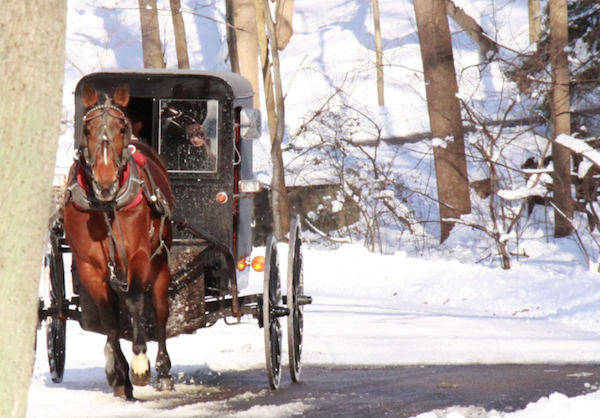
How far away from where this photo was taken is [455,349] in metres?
9.88

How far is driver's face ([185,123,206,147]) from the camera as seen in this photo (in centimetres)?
891

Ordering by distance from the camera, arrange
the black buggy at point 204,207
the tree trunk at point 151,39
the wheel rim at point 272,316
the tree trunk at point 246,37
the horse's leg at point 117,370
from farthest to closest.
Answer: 1. the tree trunk at point 151,39
2. the tree trunk at point 246,37
3. the black buggy at point 204,207
4. the wheel rim at point 272,316
5. the horse's leg at point 117,370

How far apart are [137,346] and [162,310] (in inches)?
23.9

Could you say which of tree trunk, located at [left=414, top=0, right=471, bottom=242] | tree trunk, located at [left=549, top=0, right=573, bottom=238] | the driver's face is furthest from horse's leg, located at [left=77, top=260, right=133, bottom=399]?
tree trunk, located at [left=414, top=0, right=471, bottom=242]

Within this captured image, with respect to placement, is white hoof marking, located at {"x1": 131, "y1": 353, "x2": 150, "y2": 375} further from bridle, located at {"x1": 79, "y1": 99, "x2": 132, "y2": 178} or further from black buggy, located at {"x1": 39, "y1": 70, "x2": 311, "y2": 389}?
bridle, located at {"x1": 79, "y1": 99, "x2": 132, "y2": 178}

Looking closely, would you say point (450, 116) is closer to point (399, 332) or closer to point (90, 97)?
point (399, 332)

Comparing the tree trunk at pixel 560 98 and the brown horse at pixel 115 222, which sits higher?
the tree trunk at pixel 560 98

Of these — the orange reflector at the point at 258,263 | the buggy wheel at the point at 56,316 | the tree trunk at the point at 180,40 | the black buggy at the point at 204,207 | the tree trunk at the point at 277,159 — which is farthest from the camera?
the tree trunk at the point at 180,40

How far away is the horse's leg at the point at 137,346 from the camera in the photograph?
7270 millimetres

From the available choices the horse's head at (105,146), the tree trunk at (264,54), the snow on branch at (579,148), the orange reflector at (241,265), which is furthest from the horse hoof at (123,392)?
the tree trunk at (264,54)

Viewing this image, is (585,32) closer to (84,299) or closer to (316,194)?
(316,194)

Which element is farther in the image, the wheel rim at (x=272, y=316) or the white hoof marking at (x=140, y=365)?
the wheel rim at (x=272, y=316)

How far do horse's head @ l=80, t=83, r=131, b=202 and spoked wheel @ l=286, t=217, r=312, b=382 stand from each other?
72.9 inches

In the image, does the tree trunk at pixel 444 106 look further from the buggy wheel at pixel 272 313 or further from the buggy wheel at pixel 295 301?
the buggy wheel at pixel 272 313
